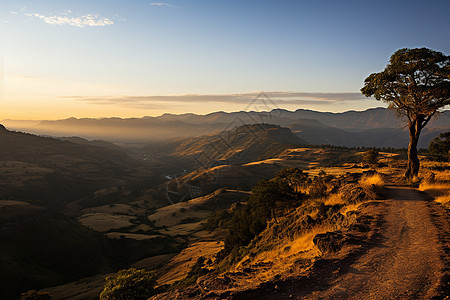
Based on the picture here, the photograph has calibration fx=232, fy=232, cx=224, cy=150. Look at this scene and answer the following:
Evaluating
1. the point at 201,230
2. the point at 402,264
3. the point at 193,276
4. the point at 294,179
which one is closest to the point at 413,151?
the point at 294,179

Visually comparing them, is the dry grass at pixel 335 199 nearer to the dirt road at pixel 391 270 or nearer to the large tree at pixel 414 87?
the dirt road at pixel 391 270

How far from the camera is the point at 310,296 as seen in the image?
821 centimetres

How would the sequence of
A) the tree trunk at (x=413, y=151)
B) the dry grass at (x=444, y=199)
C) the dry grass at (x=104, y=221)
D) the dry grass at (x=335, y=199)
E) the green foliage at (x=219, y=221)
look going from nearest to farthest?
the dry grass at (x=444, y=199) < the dry grass at (x=335, y=199) < the tree trunk at (x=413, y=151) < the green foliage at (x=219, y=221) < the dry grass at (x=104, y=221)

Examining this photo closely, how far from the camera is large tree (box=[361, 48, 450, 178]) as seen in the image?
21719 mm

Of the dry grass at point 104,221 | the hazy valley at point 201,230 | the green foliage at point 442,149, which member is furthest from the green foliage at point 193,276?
the dry grass at point 104,221

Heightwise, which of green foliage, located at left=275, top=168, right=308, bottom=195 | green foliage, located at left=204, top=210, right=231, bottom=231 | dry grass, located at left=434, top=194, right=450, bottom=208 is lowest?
green foliage, located at left=204, top=210, right=231, bottom=231

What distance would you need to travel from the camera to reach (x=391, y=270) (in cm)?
916

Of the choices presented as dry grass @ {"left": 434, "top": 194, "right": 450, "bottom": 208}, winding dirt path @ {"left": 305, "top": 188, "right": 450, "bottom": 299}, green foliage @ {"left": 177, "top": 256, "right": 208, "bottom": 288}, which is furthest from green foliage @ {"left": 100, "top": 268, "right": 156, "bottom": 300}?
dry grass @ {"left": 434, "top": 194, "right": 450, "bottom": 208}

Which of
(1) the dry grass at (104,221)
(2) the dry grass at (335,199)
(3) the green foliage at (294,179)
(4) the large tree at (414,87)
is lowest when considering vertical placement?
(1) the dry grass at (104,221)

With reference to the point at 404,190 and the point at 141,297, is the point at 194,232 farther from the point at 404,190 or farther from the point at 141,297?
the point at 404,190

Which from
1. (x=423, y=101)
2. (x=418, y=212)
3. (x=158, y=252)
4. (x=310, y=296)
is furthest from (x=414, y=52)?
(x=158, y=252)

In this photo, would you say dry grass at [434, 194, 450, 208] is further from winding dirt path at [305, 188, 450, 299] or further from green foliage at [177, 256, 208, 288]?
green foliage at [177, 256, 208, 288]

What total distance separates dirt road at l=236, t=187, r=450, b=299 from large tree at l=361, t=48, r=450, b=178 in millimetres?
13918

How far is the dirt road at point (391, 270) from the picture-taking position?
26.4 feet
